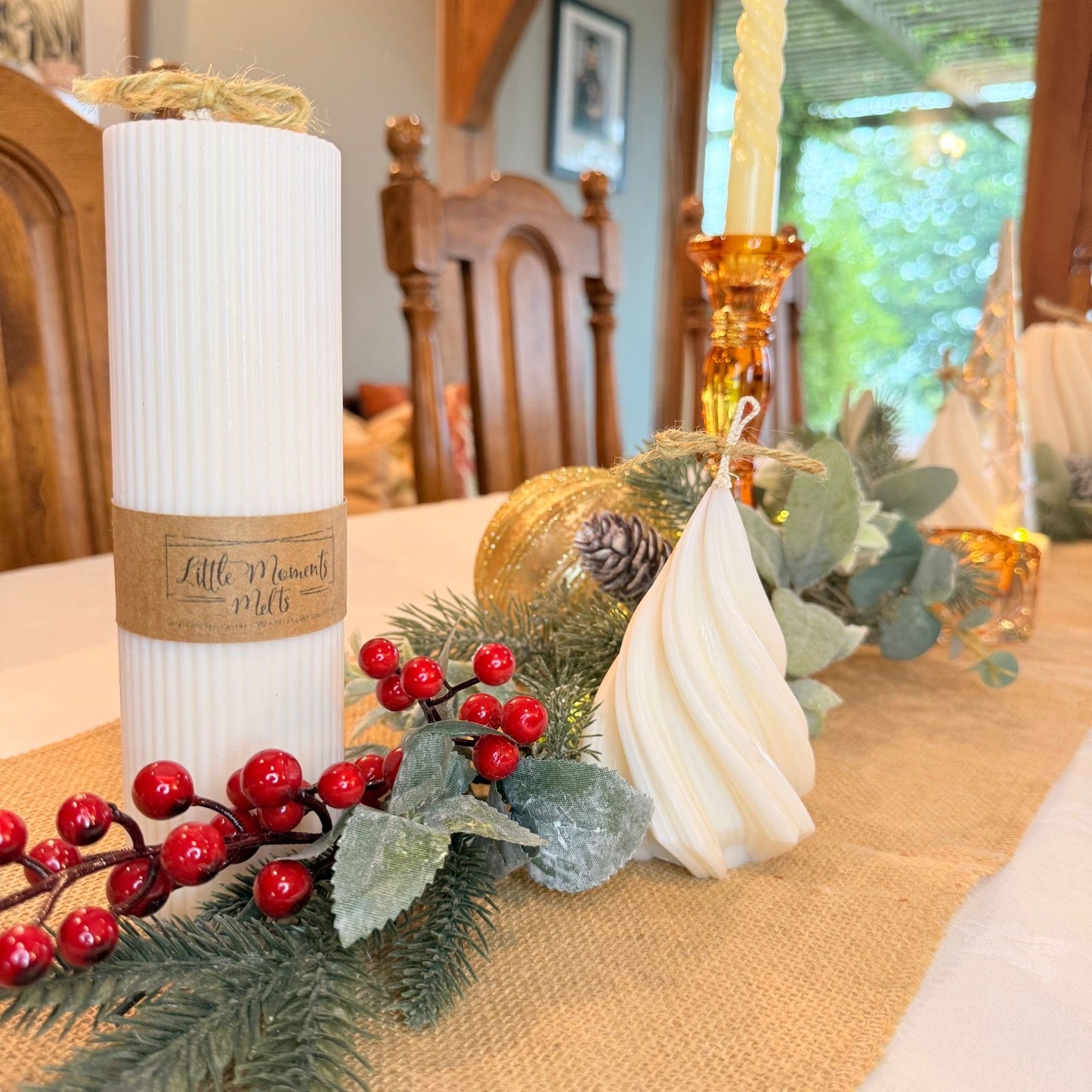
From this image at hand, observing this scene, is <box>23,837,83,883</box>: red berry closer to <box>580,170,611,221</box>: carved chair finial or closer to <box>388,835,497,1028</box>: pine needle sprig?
<box>388,835,497,1028</box>: pine needle sprig

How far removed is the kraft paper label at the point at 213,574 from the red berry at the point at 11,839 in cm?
7

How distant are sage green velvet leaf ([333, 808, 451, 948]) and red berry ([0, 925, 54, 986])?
69 mm

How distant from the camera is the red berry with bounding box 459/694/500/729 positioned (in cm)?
33

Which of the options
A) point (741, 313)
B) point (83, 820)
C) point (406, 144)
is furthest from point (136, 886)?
point (406, 144)

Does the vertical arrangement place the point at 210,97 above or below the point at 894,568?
above

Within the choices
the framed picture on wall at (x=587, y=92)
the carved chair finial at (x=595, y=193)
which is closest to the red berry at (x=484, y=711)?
the carved chair finial at (x=595, y=193)

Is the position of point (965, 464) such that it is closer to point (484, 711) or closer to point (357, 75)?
point (484, 711)

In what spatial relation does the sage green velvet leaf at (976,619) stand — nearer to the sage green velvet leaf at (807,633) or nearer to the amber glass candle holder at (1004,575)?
the amber glass candle holder at (1004,575)

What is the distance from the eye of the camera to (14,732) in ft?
1.69

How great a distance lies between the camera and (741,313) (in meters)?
0.56

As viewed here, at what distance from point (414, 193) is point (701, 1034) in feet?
3.48

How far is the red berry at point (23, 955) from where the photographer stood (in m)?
0.24

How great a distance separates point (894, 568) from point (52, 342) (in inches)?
30.9

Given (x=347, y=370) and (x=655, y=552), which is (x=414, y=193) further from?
(x=347, y=370)
